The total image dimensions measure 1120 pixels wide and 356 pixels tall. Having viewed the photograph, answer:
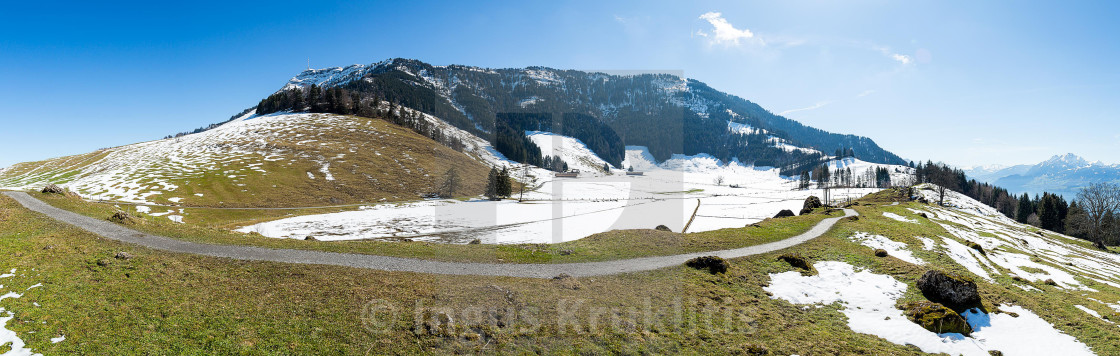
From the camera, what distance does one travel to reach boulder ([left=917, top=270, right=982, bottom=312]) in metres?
16.2

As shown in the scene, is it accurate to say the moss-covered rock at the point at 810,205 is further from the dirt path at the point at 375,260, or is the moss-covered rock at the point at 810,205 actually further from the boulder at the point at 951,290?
the dirt path at the point at 375,260

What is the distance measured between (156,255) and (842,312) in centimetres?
3144

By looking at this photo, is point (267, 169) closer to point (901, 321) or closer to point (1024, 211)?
point (901, 321)

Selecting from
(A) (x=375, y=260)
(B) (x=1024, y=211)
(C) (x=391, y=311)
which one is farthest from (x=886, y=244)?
(B) (x=1024, y=211)

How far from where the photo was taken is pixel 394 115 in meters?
164

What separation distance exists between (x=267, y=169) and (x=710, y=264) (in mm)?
108998

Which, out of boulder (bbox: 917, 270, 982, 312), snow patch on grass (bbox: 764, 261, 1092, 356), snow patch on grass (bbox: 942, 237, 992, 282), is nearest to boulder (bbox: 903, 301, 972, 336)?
snow patch on grass (bbox: 764, 261, 1092, 356)

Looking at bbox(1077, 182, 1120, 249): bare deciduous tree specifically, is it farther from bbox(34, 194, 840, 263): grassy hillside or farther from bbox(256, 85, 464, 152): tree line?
bbox(256, 85, 464, 152): tree line

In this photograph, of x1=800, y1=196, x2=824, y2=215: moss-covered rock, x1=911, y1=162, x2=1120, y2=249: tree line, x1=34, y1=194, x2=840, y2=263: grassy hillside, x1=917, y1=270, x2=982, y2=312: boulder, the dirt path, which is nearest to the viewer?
x1=917, y1=270, x2=982, y2=312: boulder

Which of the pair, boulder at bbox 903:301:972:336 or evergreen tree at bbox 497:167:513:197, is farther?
evergreen tree at bbox 497:167:513:197

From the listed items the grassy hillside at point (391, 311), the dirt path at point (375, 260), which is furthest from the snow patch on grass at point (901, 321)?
the dirt path at point (375, 260)

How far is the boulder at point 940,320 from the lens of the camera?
14695 millimetres

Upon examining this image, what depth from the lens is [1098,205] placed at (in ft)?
244

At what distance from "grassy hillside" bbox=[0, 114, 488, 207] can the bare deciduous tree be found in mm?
135206
